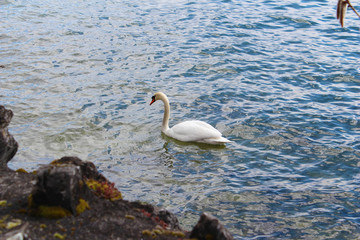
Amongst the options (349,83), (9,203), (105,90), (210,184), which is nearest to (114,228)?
(9,203)

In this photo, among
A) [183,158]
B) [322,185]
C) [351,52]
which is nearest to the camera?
[322,185]

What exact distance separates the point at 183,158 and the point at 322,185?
3.07 metres

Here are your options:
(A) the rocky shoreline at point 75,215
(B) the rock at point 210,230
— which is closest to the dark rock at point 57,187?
(A) the rocky shoreline at point 75,215

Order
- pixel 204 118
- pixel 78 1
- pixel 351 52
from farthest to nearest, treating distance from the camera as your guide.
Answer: pixel 78 1 → pixel 351 52 → pixel 204 118

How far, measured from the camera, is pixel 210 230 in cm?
517

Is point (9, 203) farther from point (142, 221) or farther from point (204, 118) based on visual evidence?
point (204, 118)

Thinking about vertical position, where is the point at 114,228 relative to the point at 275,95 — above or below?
above

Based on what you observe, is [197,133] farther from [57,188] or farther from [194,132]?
[57,188]

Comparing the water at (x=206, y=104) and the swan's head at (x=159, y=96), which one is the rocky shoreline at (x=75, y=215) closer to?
the water at (x=206, y=104)

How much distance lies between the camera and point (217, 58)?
15.6 meters

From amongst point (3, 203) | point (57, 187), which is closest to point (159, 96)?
point (3, 203)

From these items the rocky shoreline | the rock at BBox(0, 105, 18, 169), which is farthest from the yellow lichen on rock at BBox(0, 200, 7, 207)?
the rock at BBox(0, 105, 18, 169)

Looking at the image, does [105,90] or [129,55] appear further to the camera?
[129,55]

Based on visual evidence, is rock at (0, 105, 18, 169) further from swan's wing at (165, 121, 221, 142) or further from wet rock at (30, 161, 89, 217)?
swan's wing at (165, 121, 221, 142)
